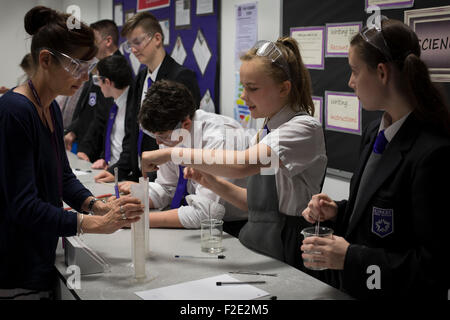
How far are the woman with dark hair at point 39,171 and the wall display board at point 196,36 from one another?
2507 mm

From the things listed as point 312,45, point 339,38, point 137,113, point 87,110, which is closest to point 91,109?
point 87,110

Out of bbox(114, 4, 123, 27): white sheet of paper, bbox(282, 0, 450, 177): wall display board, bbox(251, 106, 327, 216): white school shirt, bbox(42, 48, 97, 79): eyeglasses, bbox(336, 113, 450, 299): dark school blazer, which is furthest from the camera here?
bbox(114, 4, 123, 27): white sheet of paper

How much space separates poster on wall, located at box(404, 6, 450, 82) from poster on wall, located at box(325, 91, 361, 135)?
1.76 feet

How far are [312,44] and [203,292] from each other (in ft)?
6.71

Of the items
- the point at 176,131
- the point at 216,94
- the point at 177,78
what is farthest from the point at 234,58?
the point at 176,131

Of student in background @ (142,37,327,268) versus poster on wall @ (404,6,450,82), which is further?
poster on wall @ (404,6,450,82)

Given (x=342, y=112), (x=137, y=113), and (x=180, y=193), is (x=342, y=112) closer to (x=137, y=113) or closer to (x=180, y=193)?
(x=180, y=193)

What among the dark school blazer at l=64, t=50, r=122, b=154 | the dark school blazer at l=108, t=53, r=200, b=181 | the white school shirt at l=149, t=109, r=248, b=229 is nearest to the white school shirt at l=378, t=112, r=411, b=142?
the white school shirt at l=149, t=109, r=248, b=229

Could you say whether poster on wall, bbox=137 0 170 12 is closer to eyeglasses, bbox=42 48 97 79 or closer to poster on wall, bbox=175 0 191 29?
poster on wall, bbox=175 0 191 29

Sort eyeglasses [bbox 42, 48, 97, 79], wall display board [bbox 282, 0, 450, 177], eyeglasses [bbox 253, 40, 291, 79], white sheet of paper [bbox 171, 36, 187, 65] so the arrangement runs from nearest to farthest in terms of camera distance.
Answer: eyeglasses [bbox 42, 48, 97, 79] < eyeglasses [bbox 253, 40, 291, 79] < wall display board [bbox 282, 0, 450, 177] < white sheet of paper [bbox 171, 36, 187, 65]

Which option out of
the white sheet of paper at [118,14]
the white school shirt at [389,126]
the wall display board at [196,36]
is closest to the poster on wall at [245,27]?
the wall display board at [196,36]

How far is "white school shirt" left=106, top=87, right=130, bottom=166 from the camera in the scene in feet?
12.3

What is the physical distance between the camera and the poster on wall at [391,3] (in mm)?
2401

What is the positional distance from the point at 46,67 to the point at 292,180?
997 mm
